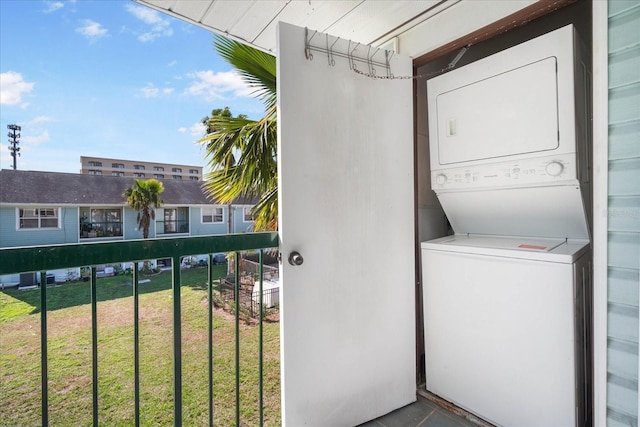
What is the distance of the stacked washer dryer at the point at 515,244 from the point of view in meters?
1.30

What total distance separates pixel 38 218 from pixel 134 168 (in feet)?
54.6

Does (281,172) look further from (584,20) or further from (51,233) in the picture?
(51,233)

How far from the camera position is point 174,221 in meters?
15.3

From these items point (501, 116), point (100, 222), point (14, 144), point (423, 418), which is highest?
point (14, 144)

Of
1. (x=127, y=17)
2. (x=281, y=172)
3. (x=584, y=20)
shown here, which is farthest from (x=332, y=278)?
(x=127, y=17)

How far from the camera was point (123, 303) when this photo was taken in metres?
10.5

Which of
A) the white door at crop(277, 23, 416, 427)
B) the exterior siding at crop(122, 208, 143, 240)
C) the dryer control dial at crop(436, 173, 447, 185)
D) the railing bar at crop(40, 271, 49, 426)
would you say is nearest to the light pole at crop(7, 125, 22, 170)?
the exterior siding at crop(122, 208, 143, 240)

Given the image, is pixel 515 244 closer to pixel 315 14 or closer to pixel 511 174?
pixel 511 174

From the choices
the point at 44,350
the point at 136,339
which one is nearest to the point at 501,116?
the point at 136,339

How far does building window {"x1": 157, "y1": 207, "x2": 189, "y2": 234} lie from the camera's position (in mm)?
15008

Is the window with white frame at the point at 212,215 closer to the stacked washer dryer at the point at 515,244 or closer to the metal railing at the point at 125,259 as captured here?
the metal railing at the point at 125,259

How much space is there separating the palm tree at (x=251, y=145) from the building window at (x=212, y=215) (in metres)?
13.5

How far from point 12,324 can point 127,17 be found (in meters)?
17.9

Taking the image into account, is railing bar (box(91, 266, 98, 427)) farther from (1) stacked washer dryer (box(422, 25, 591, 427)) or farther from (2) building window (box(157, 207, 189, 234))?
(2) building window (box(157, 207, 189, 234))
